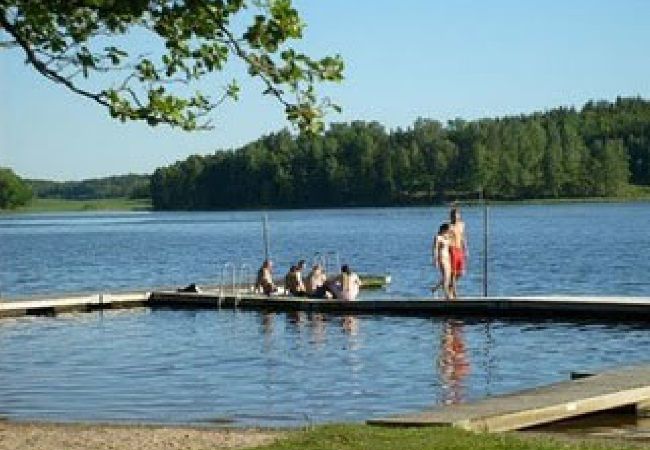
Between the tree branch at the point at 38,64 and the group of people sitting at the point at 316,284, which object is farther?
the group of people sitting at the point at 316,284

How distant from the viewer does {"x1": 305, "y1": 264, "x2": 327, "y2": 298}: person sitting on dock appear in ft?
104

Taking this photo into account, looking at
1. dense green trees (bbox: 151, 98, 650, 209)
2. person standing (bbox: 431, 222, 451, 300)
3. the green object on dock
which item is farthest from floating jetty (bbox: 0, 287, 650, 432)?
dense green trees (bbox: 151, 98, 650, 209)

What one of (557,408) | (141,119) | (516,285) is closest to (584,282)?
(516,285)

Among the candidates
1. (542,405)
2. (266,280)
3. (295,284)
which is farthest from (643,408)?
(266,280)

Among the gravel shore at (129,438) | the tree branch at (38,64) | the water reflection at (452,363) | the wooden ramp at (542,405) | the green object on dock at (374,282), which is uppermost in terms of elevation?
the tree branch at (38,64)

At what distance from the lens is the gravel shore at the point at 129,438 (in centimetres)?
1209

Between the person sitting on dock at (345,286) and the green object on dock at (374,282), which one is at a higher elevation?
the person sitting on dock at (345,286)

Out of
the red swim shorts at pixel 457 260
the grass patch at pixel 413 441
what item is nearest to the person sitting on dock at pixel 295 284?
the red swim shorts at pixel 457 260

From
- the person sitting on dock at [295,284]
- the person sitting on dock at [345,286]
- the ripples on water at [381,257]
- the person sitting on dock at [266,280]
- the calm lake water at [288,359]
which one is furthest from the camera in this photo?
the ripples on water at [381,257]

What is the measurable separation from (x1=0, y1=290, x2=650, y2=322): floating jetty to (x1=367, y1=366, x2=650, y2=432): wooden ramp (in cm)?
1083

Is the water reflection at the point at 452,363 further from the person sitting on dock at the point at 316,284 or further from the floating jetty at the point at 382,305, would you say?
the person sitting on dock at the point at 316,284

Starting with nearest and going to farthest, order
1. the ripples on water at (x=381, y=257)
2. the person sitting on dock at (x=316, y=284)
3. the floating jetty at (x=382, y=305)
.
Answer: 1. the floating jetty at (x=382, y=305)
2. the person sitting on dock at (x=316, y=284)
3. the ripples on water at (x=381, y=257)

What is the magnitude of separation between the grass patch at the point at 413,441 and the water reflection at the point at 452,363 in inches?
223

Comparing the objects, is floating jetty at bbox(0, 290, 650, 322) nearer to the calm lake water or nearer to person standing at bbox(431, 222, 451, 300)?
the calm lake water
